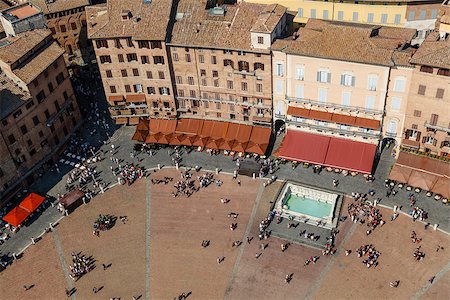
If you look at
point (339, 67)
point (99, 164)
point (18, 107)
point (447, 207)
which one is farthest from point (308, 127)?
point (18, 107)

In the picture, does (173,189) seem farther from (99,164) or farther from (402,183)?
(402,183)

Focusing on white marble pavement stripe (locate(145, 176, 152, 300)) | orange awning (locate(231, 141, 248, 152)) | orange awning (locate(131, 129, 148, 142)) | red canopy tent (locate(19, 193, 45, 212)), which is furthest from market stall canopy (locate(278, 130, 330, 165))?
red canopy tent (locate(19, 193, 45, 212))

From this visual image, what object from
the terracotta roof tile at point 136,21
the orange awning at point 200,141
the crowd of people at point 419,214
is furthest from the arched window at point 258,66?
the crowd of people at point 419,214

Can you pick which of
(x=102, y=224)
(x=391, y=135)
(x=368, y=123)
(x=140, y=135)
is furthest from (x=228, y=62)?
(x=102, y=224)

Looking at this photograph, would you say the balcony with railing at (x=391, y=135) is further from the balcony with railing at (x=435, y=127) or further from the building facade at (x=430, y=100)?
the balcony with railing at (x=435, y=127)

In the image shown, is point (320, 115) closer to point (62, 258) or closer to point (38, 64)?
point (62, 258)

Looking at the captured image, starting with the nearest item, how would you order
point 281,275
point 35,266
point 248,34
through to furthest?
point 281,275, point 35,266, point 248,34

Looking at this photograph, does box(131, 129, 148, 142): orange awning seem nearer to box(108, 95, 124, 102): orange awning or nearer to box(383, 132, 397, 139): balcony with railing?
box(108, 95, 124, 102): orange awning
